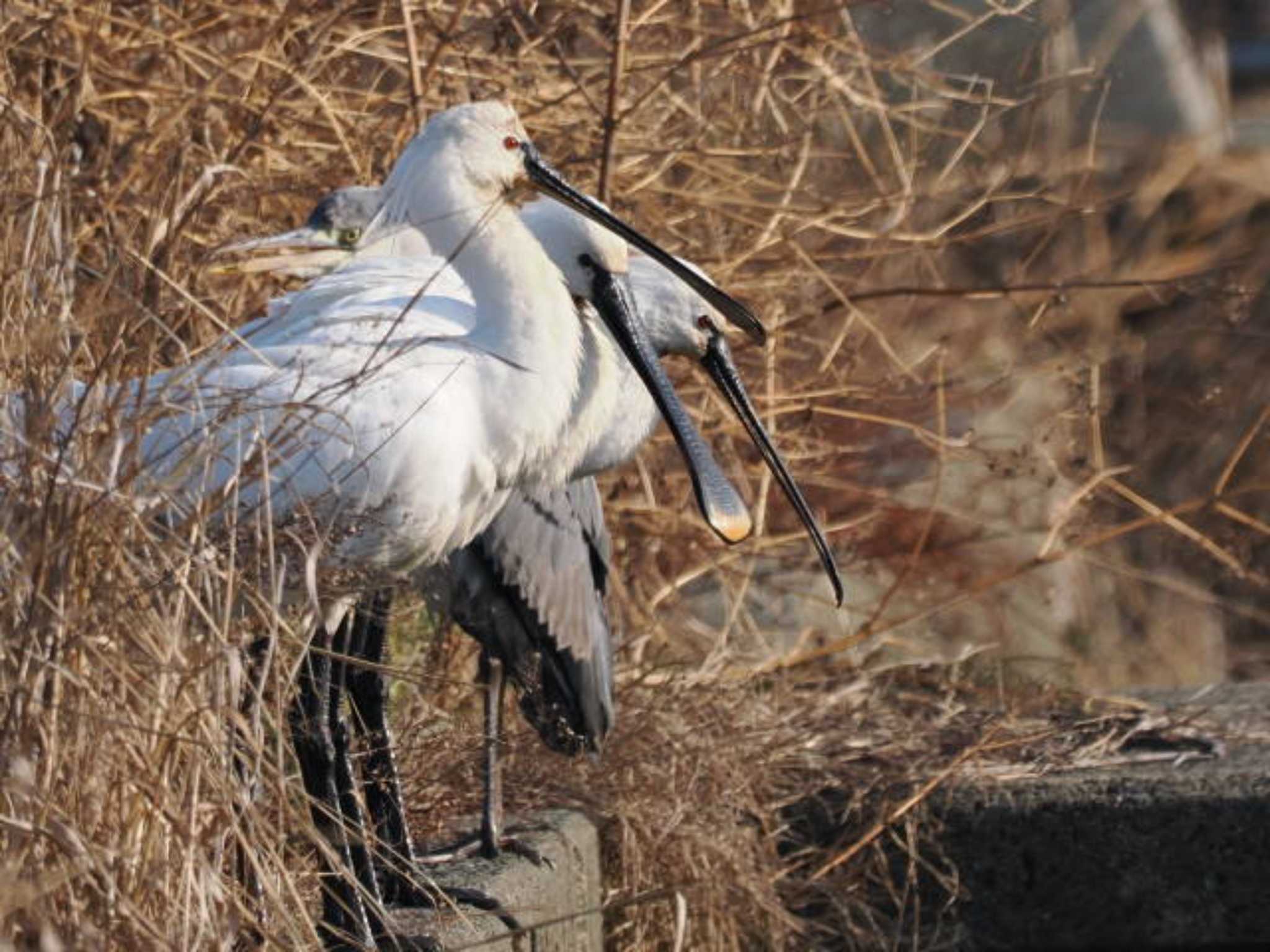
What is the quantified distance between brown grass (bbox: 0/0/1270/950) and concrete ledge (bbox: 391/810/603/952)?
17 cm

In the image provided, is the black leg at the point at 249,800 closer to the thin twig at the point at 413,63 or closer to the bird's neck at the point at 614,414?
the bird's neck at the point at 614,414

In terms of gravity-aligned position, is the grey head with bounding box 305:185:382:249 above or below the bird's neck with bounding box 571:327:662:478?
above

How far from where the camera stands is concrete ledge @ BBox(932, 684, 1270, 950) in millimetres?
5012

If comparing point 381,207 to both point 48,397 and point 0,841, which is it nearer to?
point 48,397

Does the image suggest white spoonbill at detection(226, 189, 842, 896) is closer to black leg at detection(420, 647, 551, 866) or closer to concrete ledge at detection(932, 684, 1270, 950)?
black leg at detection(420, 647, 551, 866)

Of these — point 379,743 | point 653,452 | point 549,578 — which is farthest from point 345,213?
point 653,452

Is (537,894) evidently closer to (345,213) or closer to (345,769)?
(345,769)

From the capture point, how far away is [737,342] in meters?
5.78

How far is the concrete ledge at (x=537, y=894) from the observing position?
3541mm

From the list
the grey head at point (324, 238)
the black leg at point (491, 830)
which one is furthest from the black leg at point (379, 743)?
the grey head at point (324, 238)

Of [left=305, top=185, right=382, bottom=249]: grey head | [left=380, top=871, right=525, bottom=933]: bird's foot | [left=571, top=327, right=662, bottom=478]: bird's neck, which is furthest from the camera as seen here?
[left=305, top=185, right=382, bottom=249]: grey head

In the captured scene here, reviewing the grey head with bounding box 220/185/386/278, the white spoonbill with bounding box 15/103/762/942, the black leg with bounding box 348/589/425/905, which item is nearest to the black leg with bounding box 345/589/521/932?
the black leg with bounding box 348/589/425/905

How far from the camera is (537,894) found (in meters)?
4.05

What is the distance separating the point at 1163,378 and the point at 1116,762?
17.0 feet
